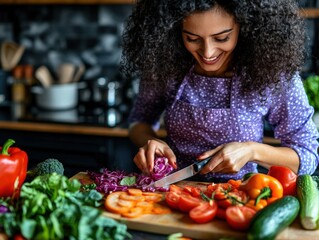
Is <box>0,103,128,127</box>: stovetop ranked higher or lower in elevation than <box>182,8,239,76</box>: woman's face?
lower

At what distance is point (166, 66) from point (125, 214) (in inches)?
27.5

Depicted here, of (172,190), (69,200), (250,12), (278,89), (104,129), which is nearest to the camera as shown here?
(69,200)

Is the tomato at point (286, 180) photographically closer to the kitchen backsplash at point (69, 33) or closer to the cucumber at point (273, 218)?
the cucumber at point (273, 218)

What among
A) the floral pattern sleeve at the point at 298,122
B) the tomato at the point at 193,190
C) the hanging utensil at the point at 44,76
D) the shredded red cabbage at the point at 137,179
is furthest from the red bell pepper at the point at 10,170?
the hanging utensil at the point at 44,76

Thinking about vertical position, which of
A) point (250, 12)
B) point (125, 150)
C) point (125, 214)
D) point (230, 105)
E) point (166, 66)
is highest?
point (250, 12)

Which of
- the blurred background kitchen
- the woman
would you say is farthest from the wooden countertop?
the woman

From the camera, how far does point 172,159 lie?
177 cm

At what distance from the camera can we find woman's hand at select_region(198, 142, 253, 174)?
1667 mm

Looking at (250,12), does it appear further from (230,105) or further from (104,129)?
(104,129)

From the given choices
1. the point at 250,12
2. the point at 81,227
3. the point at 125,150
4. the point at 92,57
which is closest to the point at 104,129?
the point at 125,150

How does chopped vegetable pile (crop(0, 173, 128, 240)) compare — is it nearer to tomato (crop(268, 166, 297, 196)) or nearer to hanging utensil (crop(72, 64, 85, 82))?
tomato (crop(268, 166, 297, 196))

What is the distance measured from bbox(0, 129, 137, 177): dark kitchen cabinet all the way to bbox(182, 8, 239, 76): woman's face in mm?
1255

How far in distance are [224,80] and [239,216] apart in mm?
698

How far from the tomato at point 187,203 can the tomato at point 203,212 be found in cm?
2
